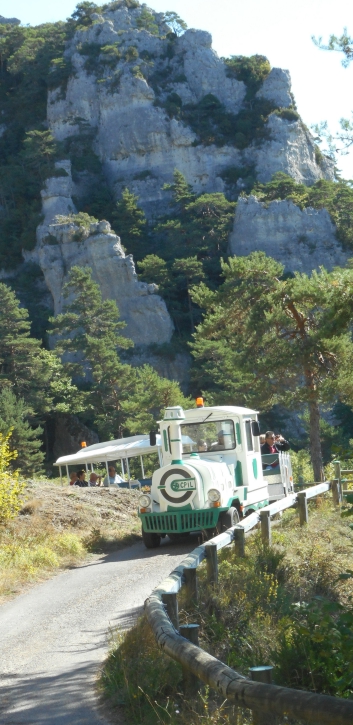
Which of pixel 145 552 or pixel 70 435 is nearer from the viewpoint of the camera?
pixel 145 552

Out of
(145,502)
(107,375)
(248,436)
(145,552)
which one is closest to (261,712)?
(145,502)

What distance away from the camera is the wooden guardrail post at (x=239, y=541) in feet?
31.5

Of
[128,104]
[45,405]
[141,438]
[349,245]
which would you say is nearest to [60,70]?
[128,104]

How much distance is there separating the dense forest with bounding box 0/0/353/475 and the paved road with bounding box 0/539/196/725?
17.3ft

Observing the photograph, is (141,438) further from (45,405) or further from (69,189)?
(69,189)

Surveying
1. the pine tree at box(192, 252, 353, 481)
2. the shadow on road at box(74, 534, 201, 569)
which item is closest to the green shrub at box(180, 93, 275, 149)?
the pine tree at box(192, 252, 353, 481)

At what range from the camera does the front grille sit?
12453mm

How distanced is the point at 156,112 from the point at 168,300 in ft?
78.7

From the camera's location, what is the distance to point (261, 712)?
3555mm

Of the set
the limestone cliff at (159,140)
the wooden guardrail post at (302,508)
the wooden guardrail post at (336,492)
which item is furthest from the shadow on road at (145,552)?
the limestone cliff at (159,140)

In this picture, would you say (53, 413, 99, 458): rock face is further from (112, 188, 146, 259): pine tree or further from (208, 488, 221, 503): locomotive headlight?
(208, 488, 221, 503): locomotive headlight

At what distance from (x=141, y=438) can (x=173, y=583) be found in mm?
21853

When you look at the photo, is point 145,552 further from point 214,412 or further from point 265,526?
point 265,526

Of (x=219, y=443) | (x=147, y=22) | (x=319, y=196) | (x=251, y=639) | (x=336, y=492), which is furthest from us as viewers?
(x=147, y=22)
